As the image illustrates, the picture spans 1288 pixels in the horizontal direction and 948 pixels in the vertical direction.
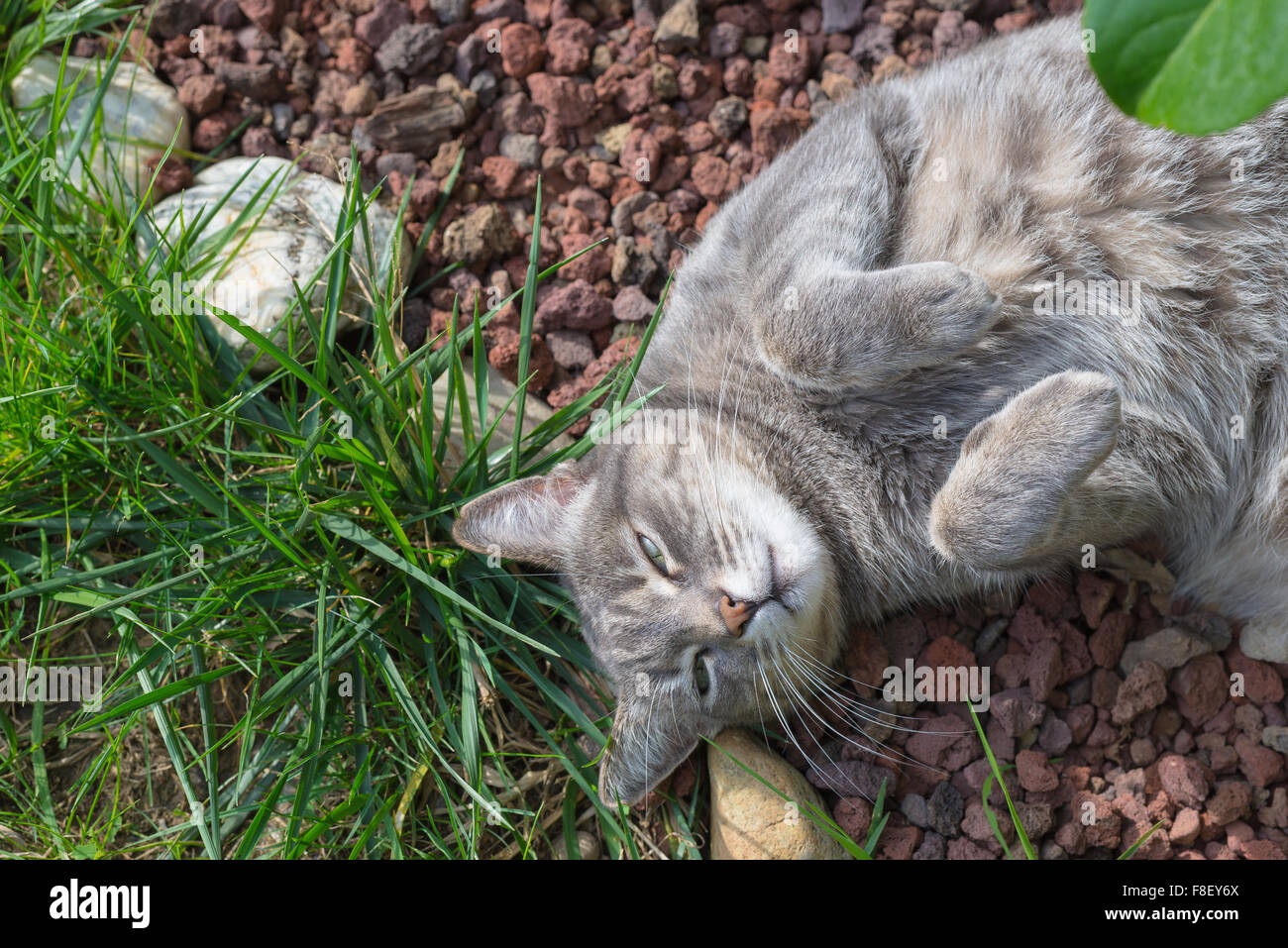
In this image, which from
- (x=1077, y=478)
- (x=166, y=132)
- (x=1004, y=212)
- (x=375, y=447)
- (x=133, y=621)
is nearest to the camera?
(x=1077, y=478)

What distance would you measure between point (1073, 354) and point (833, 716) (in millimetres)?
1026

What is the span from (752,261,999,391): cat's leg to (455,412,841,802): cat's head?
0.92 feet

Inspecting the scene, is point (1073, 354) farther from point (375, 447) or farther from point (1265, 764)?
point (375, 447)

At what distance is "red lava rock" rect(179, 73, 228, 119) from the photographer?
9.40 ft

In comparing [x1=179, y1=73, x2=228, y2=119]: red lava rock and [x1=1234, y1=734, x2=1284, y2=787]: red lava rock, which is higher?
[x1=179, y1=73, x2=228, y2=119]: red lava rock

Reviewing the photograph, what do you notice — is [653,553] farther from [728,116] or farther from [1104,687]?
[728,116]

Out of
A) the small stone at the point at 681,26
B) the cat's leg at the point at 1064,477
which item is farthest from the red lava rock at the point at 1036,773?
the small stone at the point at 681,26

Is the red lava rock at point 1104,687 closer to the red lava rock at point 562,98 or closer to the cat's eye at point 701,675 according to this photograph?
the cat's eye at point 701,675

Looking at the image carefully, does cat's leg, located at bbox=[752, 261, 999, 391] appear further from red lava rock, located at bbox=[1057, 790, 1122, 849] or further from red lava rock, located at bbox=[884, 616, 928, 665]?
red lava rock, located at bbox=[1057, 790, 1122, 849]

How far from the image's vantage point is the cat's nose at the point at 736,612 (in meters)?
2.06

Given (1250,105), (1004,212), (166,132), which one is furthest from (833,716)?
(166,132)

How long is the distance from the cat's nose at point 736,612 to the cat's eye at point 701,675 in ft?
0.54

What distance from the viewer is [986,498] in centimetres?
198

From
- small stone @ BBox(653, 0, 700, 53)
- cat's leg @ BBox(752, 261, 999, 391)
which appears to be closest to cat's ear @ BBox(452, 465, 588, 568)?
cat's leg @ BBox(752, 261, 999, 391)
